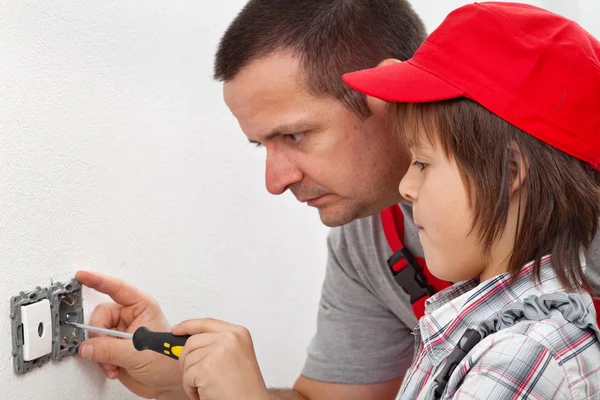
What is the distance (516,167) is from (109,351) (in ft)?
2.09

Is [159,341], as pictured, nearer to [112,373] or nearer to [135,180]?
[112,373]

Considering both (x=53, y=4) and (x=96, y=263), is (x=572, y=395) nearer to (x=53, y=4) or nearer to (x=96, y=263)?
(x=96, y=263)

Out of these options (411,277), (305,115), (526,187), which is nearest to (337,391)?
(411,277)

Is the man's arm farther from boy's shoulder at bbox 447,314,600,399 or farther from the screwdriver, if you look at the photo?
boy's shoulder at bbox 447,314,600,399

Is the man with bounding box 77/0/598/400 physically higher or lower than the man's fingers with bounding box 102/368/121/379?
higher

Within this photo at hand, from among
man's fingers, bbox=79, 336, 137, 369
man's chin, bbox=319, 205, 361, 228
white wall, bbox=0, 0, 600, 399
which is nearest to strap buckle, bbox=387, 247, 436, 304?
man's chin, bbox=319, 205, 361, 228

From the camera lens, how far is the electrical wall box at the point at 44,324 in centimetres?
97

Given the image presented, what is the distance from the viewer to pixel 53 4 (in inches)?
39.5

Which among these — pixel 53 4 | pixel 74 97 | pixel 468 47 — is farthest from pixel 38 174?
pixel 468 47

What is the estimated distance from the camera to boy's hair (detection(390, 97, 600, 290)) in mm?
869

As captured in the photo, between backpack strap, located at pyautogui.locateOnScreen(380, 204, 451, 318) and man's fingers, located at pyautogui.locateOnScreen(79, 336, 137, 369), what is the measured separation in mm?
467

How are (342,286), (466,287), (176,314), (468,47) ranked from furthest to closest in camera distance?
(342,286), (176,314), (466,287), (468,47)

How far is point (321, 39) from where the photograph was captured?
118 cm

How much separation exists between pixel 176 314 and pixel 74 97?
449 mm
